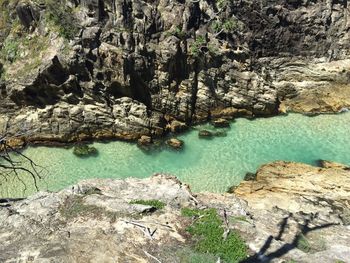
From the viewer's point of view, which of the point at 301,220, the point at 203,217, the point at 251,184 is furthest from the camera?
the point at 251,184

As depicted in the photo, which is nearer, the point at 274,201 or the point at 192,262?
the point at 192,262

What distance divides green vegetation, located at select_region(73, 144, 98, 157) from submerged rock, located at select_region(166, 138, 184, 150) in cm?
454

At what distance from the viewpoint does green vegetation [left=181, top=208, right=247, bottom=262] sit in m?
13.6

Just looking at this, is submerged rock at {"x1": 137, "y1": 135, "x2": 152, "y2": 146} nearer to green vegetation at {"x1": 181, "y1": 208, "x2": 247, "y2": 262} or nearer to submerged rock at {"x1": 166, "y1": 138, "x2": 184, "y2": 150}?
submerged rock at {"x1": 166, "y1": 138, "x2": 184, "y2": 150}

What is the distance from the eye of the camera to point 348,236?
52.8 ft

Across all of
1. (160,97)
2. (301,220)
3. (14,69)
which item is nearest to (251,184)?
(301,220)

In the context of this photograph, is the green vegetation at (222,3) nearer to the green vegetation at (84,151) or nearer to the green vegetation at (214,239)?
the green vegetation at (84,151)

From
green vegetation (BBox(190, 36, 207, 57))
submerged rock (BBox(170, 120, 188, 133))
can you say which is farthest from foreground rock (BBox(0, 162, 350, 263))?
green vegetation (BBox(190, 36, 207, 57))

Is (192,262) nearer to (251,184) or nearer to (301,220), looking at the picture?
(301,220)

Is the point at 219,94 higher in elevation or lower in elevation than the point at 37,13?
lower

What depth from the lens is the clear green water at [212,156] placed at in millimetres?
24141

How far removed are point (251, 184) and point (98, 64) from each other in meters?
12.2

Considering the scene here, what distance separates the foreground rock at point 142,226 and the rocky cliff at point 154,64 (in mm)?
10554

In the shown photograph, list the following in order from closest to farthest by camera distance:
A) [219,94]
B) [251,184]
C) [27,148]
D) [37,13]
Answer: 1. [251,184]
2. [27,148]
3. [37,13]
4. [219,94]
